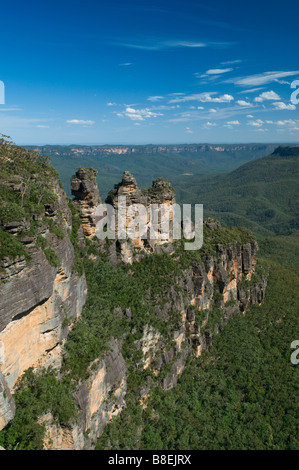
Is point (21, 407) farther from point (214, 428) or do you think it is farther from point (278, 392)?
point (278, 392)

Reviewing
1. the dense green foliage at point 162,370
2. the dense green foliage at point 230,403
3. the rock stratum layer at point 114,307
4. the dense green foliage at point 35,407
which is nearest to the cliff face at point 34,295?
the rock stratum layer at point 114,307

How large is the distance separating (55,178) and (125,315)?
1599cm

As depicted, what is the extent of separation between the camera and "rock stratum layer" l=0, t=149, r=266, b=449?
60.8 ft

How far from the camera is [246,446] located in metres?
30.1

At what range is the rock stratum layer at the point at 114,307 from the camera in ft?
60.8

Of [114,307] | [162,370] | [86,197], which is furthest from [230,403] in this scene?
[86,197]

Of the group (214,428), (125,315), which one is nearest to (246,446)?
(214,428)

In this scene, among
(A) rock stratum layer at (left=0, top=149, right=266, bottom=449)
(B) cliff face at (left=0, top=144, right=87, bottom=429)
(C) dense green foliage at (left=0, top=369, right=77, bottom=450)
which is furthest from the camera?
(A) rock stratum layer at (left=0, top=149, right=266, bottom=449)

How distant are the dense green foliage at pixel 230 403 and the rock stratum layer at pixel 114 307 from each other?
5.35 ft

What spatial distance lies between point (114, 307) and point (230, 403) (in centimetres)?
1880

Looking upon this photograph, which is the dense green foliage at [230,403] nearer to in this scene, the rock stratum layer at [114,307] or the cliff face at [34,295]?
the rock stratum layer at [114,307]

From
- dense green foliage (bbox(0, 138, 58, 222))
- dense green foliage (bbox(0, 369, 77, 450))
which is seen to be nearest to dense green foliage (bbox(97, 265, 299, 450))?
dense green foliage (bbox(0, 369, 77, 450))

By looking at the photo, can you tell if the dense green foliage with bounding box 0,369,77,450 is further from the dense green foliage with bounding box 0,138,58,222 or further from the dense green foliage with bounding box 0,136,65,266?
the dense green foliage with bounding box 0,138,58,222

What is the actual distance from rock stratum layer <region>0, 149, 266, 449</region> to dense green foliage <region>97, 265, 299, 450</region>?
1.63 m
